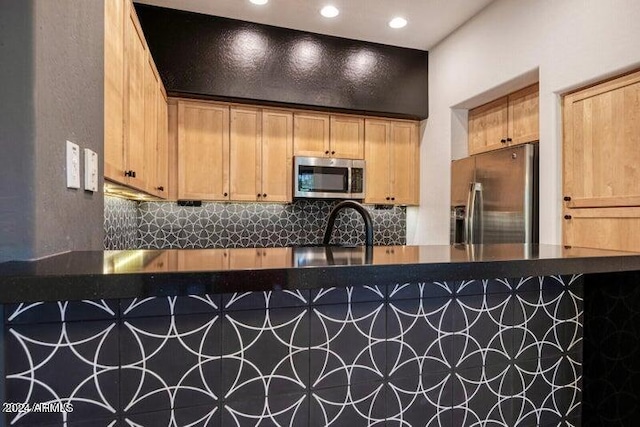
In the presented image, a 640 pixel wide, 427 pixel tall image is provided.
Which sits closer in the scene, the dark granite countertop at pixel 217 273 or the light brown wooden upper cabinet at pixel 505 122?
the dark granite countertop at pixel 217 273

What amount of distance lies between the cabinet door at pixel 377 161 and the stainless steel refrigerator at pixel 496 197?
26.2 inches

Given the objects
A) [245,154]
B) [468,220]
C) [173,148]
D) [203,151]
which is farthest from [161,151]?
[468,220]

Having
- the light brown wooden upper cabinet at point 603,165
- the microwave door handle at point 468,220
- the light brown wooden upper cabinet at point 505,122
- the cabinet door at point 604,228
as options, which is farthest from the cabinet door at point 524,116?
the cabinet door at point 604,228

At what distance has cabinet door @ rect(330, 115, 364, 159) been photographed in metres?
3.77

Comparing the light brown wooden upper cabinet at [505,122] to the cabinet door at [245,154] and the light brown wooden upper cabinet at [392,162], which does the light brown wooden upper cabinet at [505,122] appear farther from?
the cabinet door at [245,154]

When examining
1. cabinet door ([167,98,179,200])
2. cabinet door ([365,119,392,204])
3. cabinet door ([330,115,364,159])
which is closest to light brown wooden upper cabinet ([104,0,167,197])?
cabinet door ([167,98,179,200])

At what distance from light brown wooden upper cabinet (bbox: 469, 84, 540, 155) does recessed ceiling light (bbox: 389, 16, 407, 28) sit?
97 centimetres

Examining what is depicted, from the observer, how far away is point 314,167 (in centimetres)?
363

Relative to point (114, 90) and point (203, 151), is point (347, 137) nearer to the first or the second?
point (203, 151)

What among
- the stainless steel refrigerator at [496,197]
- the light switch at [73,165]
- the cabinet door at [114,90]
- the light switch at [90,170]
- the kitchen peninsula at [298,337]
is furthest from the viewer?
the stainless steel refrigerator at [496,197]

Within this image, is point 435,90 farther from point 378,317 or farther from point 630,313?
point 378,317

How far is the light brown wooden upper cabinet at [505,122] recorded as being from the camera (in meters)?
2.92

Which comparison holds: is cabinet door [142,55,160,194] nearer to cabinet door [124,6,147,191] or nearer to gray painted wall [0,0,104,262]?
cabinet door [124,6,147,191]

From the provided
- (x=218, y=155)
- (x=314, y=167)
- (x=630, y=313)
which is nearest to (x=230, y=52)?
(x=218, y=155)
